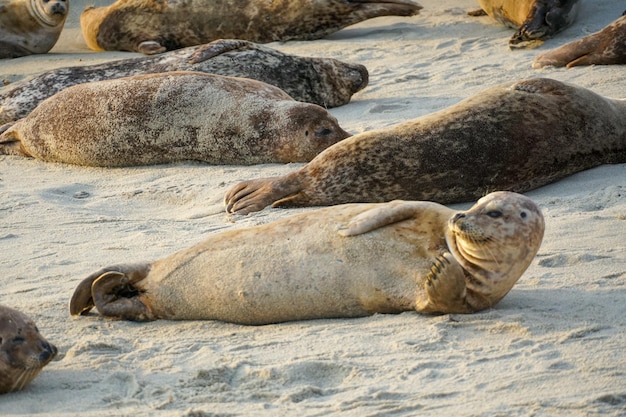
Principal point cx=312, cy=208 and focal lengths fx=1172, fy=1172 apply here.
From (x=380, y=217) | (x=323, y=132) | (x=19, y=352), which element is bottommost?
(x=323, y=132)

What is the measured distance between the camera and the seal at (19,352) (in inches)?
142

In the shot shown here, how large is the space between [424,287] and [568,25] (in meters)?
6.35

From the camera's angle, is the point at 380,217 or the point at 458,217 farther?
the point at 380,217

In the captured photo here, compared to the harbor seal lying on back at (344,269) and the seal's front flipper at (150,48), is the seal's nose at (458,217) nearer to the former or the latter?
the harbor seal lying on back at (344,269)

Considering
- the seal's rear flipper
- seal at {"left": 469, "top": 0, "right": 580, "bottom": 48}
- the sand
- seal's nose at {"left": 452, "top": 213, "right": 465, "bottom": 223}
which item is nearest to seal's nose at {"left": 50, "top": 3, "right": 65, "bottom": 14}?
the seal's rear flipper

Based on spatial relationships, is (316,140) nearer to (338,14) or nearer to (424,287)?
(424,287)

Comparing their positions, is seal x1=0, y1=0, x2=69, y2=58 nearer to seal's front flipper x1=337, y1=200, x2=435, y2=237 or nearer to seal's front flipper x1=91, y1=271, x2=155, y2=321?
seal's front flipper x1=91, y1=271, x2=155, y2=321

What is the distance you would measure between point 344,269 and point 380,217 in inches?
9.5

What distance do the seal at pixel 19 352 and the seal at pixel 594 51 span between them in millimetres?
5825

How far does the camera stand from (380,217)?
430 cm

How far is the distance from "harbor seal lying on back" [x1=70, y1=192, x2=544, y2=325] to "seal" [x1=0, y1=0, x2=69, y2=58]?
7.23 metres

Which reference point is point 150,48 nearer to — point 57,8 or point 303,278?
point 57,8

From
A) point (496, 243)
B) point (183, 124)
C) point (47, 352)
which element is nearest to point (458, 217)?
point (496, 243)

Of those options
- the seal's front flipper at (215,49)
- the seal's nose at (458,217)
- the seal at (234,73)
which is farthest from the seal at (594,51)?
the seal's nose at (458,217)
